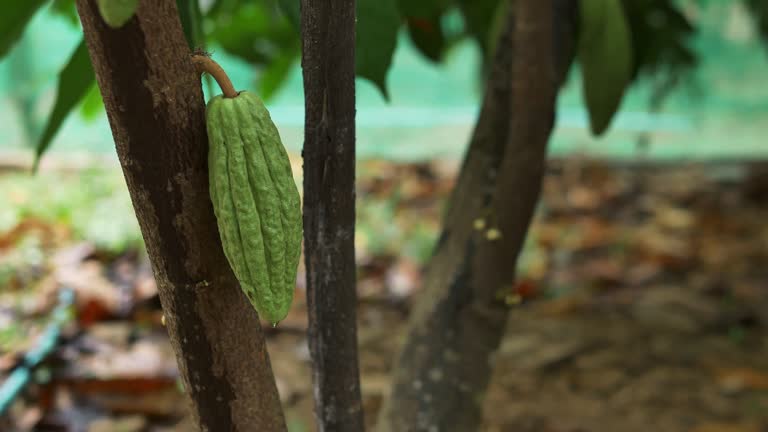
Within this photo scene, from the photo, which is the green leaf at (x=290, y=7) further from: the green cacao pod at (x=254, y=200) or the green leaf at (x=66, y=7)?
the green leaf at (x=66, y=7)

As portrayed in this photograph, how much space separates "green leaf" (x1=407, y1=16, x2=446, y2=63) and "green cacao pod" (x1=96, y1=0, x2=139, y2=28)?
819 millimetres

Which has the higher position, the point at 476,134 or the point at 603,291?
the point at 476,134

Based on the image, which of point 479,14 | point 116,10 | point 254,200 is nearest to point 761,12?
point 479,14

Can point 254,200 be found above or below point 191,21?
below

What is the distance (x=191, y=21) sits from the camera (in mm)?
863

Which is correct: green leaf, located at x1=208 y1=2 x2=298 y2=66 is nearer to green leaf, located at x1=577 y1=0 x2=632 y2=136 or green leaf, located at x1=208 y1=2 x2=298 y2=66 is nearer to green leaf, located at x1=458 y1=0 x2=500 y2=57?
green leaf, located at x1=458 y1=0 x2=500 y2=57

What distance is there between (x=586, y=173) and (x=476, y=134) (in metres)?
2.03

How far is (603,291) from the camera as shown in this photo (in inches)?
88.5

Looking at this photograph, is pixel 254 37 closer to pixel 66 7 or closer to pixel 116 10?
pixel 66 7

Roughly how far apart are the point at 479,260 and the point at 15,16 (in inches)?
24.7

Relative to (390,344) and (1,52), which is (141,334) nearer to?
(390,344)

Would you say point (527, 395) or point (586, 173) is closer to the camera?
point (527, 395)

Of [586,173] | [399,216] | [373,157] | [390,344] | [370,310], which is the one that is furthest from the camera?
[373,157]

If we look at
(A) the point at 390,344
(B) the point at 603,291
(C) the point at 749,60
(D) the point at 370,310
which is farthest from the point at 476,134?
(C) the point at 749,60
